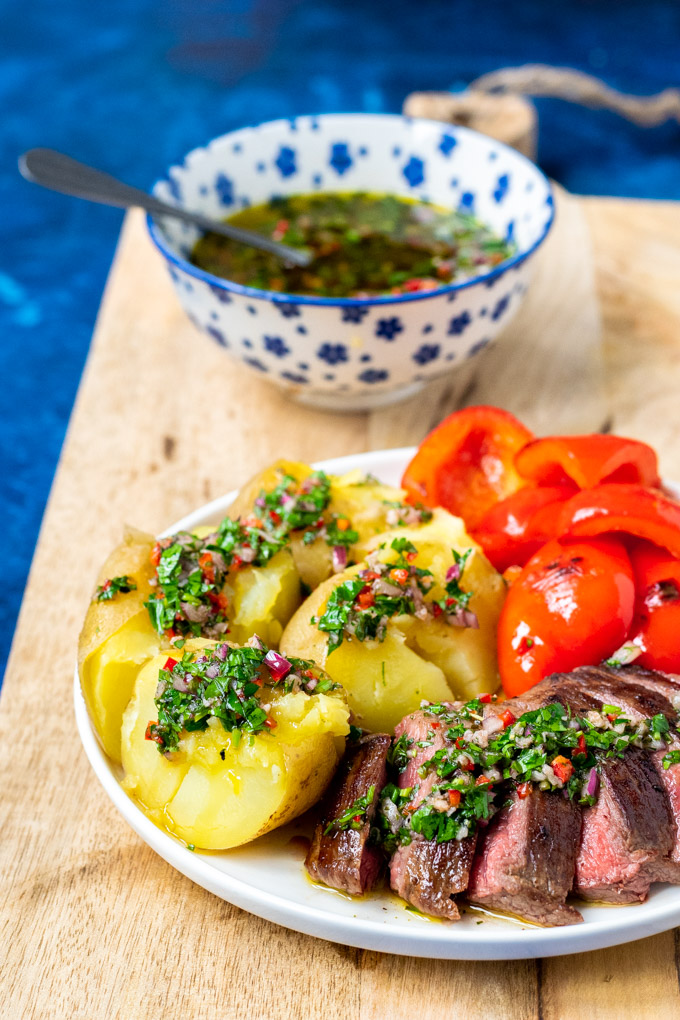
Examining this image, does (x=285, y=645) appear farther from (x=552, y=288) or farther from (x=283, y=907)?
(x=552, y=288)

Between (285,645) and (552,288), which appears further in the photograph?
(552,288)

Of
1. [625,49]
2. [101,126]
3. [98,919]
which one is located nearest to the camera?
[98,919]

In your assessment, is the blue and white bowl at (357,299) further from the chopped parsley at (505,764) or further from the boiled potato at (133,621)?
the chopped parsley at (505,764)

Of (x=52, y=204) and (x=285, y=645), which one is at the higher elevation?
(x=52, y=204)

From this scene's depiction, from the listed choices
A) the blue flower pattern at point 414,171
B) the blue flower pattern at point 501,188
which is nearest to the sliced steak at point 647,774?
the blue flower pattern at point 501,188

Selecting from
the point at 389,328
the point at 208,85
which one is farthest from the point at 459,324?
the point at 208,85

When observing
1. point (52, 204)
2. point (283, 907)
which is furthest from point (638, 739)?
point (52, 204)

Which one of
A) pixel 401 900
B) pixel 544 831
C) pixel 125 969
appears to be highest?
pixel 544 831
